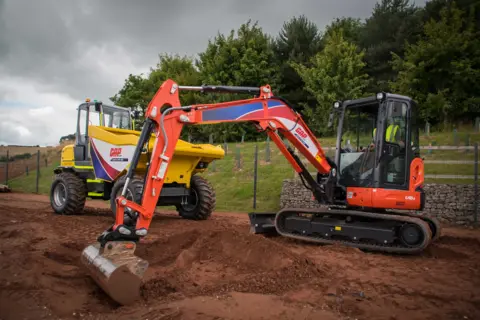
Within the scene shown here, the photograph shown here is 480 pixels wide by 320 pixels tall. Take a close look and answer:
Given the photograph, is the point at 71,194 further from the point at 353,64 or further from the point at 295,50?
the point at 295,50

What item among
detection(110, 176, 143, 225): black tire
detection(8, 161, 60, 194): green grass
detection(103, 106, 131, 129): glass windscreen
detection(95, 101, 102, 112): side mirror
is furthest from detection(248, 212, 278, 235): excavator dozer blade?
detection(8, 161, 60, 194): green grass

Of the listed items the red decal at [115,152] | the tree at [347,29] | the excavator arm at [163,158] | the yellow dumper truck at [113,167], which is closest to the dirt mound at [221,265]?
the excavator arm at [163,158]

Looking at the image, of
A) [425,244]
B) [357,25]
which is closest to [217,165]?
[425,244]

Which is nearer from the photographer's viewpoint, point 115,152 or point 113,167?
point 115,152

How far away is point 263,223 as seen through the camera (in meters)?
8.77

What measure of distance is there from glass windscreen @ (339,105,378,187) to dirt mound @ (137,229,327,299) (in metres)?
2.28

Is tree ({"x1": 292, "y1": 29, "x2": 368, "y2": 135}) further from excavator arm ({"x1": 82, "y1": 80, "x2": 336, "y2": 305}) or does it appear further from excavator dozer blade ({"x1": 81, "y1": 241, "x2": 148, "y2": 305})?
excavator dozer blade ({"x1": 81, "y1": 241, "x2": 148, "y2": 305})

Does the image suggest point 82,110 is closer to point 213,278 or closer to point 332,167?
point 332,167

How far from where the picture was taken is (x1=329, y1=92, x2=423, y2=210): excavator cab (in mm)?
7395

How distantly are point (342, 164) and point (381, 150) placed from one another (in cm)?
92

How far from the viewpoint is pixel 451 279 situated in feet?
18.4

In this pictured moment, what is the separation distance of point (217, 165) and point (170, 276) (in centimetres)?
1586

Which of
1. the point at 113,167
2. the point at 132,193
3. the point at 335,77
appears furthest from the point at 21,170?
the point at 132,193

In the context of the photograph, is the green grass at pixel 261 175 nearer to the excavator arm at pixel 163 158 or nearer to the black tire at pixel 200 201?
the black tire at pixel 200 201
